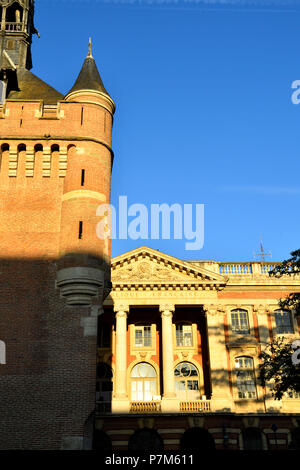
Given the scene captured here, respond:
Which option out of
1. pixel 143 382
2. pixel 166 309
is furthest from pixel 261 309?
pixel 143 382

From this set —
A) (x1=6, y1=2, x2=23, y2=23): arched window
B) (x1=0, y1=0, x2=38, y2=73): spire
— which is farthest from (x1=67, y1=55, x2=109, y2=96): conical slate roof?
(x1=6, y1=2, x2=23, y2=23): arched window

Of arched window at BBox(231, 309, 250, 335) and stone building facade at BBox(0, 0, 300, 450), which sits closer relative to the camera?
stone building facade at BBox(0, 0, 300, 450)

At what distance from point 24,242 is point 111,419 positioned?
22953 mm

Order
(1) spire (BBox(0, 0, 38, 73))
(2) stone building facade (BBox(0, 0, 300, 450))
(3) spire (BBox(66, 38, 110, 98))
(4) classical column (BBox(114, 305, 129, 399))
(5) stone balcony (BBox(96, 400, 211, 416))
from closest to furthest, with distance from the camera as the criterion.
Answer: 1. (2) stone building facade (BBox(0, 0, 300, 450))
2. (3) spire (BBox(66, 38, 110, 98))
3. (1) spire (BBox(0, 0, 38, 73))
4. (5) stone balcony (BBox(96, 400, 211, 416))
5. (4) classical column (BBox(114, 305, 129, 399))

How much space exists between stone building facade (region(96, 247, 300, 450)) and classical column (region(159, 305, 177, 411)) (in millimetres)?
→ 77

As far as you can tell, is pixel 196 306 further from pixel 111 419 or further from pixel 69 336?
pixel 69 336

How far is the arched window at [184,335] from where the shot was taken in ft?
135

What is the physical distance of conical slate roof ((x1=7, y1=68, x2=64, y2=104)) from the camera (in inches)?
859

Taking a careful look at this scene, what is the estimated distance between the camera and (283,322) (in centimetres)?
4056

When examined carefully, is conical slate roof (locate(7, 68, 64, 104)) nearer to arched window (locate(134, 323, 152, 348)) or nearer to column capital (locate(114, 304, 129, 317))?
column capital (locate(114, 304, 129, 317))

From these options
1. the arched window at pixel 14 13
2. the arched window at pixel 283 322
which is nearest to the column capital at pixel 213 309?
the arched window at pixel 283 322

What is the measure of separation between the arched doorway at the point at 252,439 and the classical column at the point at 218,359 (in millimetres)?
2558
